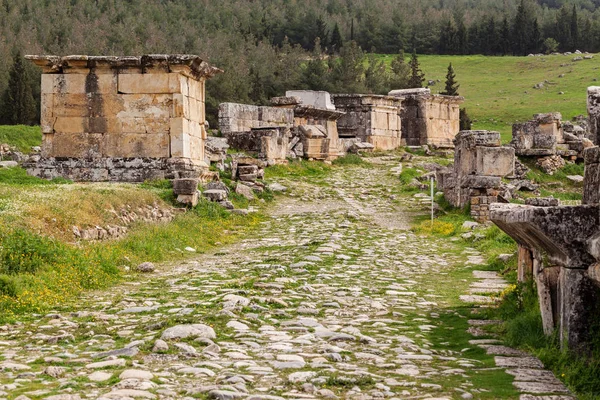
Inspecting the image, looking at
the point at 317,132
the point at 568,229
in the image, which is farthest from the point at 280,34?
the point at 568,229

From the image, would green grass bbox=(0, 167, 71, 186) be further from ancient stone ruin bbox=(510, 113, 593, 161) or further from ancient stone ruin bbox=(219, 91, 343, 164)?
ancient stone ruin bbox=(510, 113, 593, 161)

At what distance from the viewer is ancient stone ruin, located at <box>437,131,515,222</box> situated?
16.6 metres

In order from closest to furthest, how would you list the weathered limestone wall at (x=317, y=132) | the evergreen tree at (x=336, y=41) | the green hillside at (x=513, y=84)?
the weathered limestone wall at (x=317, y=132) → the green hillside at (x=513, y=84) → the evergreen tree at (x=336, y=41)

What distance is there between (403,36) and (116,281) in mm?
72650

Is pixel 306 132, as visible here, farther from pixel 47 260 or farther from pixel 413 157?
pixel 47 260

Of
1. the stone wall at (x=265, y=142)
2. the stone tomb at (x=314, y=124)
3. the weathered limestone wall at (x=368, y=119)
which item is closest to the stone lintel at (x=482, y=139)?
the stone wall at (x=265, y=142)

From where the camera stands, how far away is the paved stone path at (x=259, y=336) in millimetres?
5160

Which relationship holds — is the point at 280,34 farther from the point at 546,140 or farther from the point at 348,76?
the point at 546,140

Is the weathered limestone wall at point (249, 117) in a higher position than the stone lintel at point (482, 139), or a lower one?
higher

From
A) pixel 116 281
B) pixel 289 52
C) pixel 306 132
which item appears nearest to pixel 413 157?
pixel 306 132

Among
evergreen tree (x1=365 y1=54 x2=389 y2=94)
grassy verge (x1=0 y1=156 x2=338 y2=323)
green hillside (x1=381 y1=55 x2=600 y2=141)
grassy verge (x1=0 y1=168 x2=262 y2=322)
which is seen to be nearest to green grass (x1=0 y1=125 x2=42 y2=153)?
grassy verge (x1=0 y1=156 x2=338 y2=323)

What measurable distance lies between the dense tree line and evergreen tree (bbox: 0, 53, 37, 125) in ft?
10.2

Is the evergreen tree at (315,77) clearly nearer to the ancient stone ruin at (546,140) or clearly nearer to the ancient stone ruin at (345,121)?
the ancient stone ruin at (345,121)

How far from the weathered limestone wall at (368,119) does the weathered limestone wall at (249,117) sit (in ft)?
16.9
